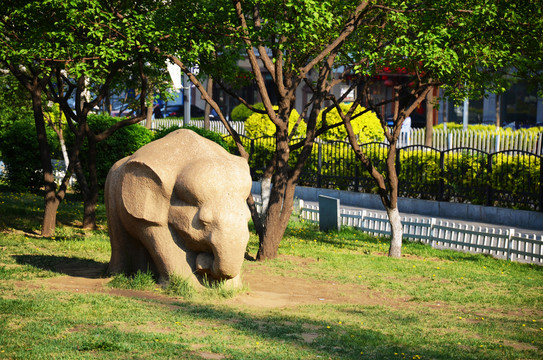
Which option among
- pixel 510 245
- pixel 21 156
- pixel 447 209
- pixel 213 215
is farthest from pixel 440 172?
pixel 213 215

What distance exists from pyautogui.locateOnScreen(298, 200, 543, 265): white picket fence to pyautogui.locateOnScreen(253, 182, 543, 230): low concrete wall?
213 centimetres

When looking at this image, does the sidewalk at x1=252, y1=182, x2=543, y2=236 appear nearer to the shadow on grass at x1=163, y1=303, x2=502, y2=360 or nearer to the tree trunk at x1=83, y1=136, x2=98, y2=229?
the tree trunk at x1=83, y1=136, x2=98, y2=229

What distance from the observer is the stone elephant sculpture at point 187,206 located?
8.80 metres

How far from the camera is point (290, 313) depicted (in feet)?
28.2

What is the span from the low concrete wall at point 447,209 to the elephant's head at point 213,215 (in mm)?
10406

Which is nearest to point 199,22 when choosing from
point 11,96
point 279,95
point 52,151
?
point 279,95

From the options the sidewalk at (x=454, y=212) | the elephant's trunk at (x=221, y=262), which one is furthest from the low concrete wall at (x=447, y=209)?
the elephant's trunk at (x=221, y=262)

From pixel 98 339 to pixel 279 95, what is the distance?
6.93 meters

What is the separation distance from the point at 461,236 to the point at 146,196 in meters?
8.30

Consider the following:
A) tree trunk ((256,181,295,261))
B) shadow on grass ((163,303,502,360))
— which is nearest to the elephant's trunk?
shadow on grass ((163,303,502,360))

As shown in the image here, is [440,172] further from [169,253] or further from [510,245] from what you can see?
[169,253]

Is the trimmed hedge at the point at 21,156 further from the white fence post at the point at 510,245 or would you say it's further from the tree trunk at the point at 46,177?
the white fence post at the point at 510,245

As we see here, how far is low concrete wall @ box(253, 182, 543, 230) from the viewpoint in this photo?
17406 mm

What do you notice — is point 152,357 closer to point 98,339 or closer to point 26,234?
point 98,339
